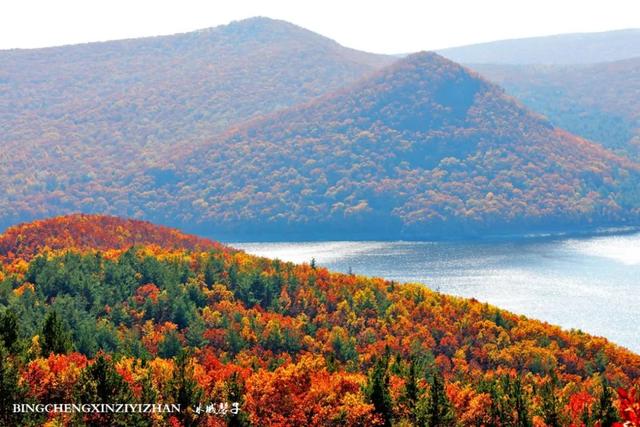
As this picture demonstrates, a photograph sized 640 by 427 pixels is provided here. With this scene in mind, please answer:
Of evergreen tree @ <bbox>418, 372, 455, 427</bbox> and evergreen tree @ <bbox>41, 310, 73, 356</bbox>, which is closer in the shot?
evergreen tree @ <bbox>418, 372, 455, 427</bbox>

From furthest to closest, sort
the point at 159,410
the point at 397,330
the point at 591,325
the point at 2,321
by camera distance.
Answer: the point at 591,325 < the point at 397,330 < the point at 2,321 < the point at 159,410

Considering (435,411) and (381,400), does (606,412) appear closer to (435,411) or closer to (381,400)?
(435,411)

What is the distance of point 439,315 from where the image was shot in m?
167

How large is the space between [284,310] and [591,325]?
68.3 metres

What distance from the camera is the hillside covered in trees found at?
74000mm

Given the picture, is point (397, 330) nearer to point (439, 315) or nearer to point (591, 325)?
point (439, 315)

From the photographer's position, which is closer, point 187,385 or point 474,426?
point 187,385

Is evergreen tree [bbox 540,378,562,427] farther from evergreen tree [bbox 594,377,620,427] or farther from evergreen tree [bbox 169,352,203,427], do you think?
evergreen tree [bbox 169,352,203,427]

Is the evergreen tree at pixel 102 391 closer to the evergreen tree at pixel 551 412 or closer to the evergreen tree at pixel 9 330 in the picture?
the evergreen tree at pixel 9 330

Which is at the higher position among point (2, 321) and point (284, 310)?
point (2, 321)

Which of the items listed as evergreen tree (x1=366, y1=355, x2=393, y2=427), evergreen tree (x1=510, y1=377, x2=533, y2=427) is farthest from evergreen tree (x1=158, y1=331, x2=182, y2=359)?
evergreen tree (x1=510, y1=377, x2=533, y2=427)

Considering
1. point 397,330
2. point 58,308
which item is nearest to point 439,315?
point 397,330

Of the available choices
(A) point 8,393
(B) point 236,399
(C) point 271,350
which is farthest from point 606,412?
(C) point 271,350

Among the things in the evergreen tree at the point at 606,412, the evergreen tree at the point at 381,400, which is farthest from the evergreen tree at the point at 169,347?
the evergreen tree at the point at 606,412
